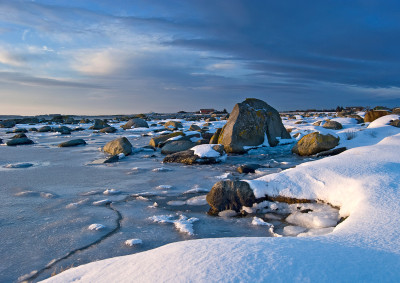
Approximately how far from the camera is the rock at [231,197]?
12.5 ft

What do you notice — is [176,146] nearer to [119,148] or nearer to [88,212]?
[119,148]

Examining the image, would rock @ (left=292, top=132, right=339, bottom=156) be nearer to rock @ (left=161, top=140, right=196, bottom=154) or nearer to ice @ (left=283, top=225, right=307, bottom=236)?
rock @ (left=161, top=140, right=196, bottom=154)

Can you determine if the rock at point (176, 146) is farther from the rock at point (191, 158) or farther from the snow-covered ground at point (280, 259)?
the snow-covered ground at point (280, 259)

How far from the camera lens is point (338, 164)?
4.06 metres

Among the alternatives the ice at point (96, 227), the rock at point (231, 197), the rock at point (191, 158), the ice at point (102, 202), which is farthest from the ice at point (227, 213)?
the rock at point (191, 158)

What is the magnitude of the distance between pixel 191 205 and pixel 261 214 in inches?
37.8

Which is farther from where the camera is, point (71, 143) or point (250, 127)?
point (71, 143)

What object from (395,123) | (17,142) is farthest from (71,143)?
(395,123)

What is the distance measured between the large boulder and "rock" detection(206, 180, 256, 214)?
522 cm

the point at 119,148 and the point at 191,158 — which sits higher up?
the point at 119,148

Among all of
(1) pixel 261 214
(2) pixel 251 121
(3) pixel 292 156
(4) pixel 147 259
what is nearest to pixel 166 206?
(1) pixel 261 214

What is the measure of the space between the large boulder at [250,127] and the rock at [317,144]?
4.85 ft

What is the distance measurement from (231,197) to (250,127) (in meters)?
6.12

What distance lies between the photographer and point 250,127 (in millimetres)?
9734
